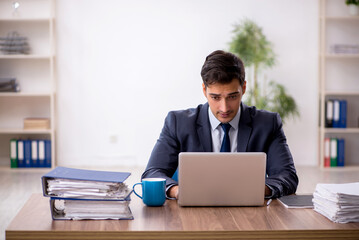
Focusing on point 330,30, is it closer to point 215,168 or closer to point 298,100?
point 298,100

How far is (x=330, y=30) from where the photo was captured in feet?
19.5

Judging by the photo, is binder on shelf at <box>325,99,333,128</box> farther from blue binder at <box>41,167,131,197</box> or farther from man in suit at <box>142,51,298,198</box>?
blue binder at <box>41,167,131,197</box>

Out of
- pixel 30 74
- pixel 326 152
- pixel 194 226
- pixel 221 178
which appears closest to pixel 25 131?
pixel 30 74

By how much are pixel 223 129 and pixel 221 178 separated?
61cm

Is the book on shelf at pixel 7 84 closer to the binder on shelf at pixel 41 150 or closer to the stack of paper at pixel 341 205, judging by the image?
the binder on shelf at pixel 41 150

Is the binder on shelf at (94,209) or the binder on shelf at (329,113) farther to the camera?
the binder on shelf at (329,113)

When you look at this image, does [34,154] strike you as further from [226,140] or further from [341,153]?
[226,140]

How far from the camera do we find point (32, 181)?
5.01m

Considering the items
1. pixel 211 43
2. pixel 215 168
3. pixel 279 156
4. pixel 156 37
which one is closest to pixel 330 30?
pixel 211 43

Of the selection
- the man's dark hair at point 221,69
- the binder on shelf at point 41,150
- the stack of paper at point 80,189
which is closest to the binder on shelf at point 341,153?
the binder on shelf at point 41,150

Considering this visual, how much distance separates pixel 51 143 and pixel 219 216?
4280 millimetres

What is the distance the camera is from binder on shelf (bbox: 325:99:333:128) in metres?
5.70

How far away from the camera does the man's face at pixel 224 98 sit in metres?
2.20

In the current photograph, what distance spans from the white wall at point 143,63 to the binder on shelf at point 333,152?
0.97 feet
